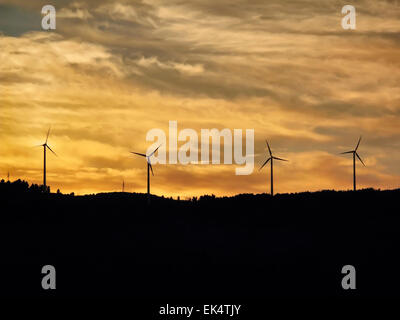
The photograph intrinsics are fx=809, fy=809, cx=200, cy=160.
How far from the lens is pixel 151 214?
585ft

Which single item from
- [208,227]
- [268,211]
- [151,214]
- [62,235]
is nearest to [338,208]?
[268,211]

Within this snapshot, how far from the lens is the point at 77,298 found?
131625 millimetres

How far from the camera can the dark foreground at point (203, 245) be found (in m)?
136

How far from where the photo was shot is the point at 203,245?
15850 cm

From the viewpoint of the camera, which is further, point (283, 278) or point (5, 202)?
point (5, 202)

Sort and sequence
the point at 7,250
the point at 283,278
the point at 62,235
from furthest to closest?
the point at 62,235, the point at 7,250, the point at 283,278

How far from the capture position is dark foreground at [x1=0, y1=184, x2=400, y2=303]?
136 m

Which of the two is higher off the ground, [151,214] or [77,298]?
[151,214]

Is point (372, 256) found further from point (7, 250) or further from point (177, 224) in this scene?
point (7, 250)

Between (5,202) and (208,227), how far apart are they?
46.9 m
